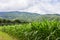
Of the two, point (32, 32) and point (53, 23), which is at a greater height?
point (53, 23)

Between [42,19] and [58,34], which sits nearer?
[58,34]

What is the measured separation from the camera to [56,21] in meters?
8.66

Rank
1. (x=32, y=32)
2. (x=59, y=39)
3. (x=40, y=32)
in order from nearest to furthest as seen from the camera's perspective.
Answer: (x=59, y=39) < (x=40, y=32) < (x=32, y=32)

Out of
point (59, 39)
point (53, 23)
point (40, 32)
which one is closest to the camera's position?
point (59, 39)

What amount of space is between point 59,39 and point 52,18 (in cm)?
170

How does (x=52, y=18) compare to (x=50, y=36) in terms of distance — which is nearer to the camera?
(x=50, y=36)

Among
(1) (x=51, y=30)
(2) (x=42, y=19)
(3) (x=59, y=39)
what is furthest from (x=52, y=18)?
(3) (x=59, y=39)

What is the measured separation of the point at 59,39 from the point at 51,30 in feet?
2.37

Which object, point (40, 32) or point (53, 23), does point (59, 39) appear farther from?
point (40, 32)

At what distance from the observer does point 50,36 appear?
840cm

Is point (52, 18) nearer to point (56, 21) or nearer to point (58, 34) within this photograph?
point (56, 21)

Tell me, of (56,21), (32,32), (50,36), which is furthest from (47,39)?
(32,32)

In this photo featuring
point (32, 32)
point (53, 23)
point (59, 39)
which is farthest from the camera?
point (32, 32)

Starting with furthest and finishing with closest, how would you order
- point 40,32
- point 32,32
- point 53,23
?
point 32,32 → point 40,32 → point 53,23
